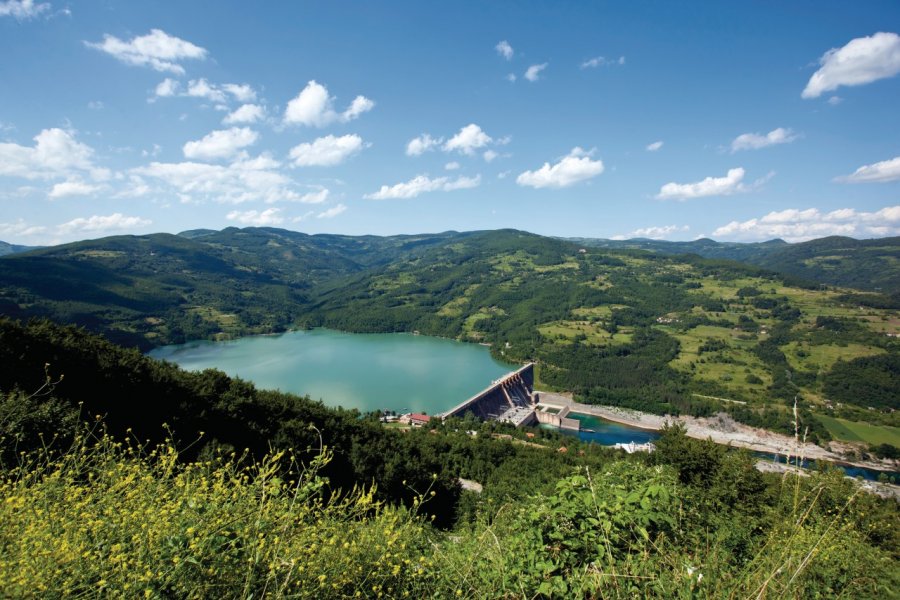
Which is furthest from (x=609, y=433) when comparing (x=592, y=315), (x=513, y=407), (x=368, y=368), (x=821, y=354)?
(x=592, y=315)

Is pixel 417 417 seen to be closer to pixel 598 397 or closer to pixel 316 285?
pixel 598 397

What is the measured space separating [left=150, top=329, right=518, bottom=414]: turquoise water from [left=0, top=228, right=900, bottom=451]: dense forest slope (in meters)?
9.08

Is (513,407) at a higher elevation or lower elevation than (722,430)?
higher

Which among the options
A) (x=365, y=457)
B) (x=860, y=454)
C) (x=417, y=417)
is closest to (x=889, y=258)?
(x=860, y=454)

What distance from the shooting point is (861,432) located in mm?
47875

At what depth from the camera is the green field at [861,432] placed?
45688 millimetres

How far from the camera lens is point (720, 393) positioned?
59781 mm

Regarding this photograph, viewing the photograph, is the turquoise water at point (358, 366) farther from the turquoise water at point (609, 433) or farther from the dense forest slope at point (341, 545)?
the dense forest slope at point (341, 545)

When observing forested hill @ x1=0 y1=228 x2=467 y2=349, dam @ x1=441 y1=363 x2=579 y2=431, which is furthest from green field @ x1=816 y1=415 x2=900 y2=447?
forested hill @ x1=0 y1=228 x2=467 y2=349

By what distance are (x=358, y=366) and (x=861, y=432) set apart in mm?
69568

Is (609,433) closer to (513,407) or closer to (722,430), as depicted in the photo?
(513,407)

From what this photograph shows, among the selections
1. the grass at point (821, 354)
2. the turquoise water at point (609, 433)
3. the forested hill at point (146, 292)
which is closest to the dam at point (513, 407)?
the turquoise water at point (609, 433)

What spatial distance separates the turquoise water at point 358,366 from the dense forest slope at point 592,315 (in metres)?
9.08

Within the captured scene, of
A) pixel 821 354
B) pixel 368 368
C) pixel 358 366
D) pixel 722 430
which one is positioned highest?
pixel 358 366
